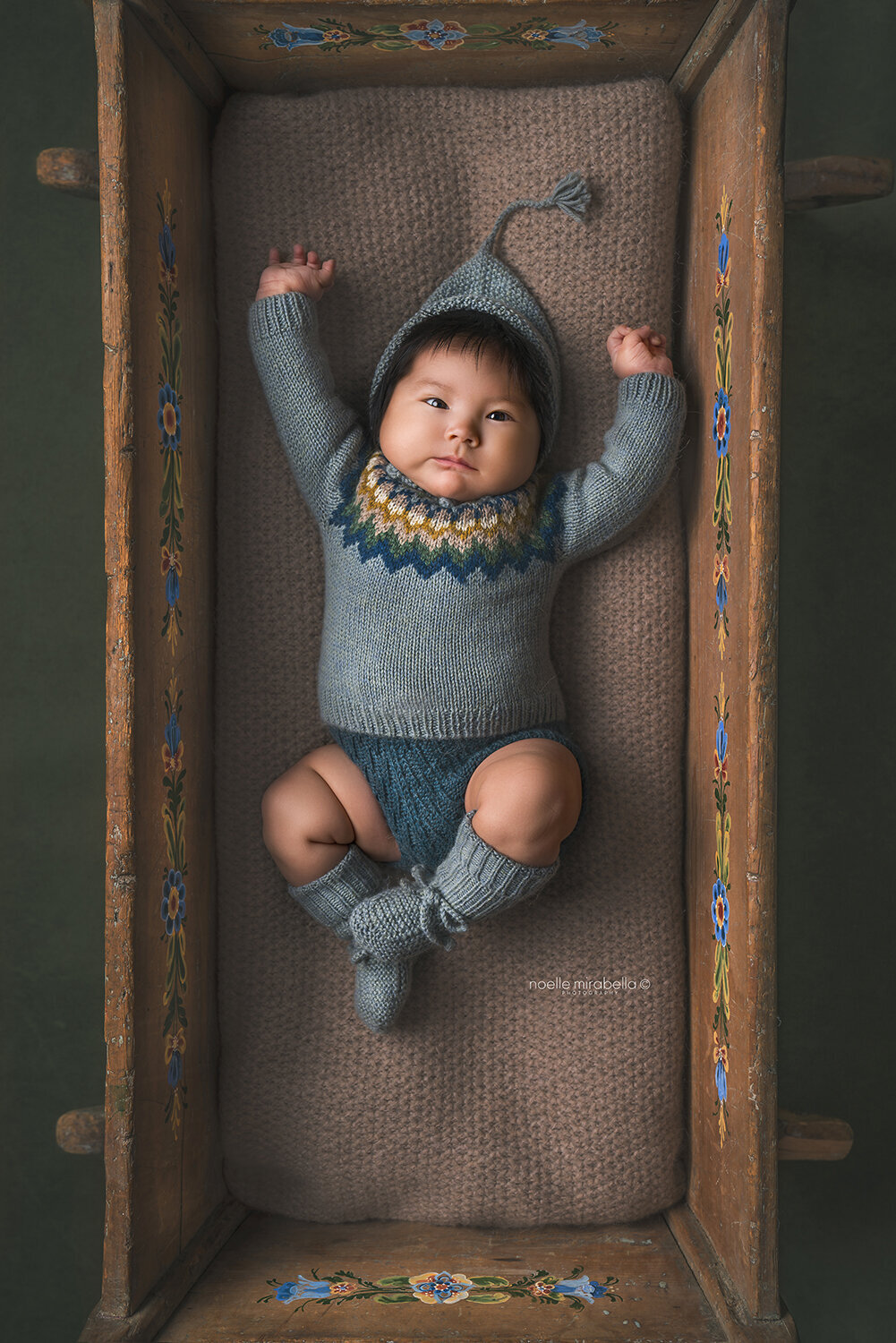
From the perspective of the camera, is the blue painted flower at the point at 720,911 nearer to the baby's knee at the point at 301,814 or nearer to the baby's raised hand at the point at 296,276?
the baby's knee at the point at 301,814

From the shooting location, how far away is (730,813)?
4.01 feet

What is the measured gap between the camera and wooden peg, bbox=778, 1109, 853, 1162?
1.25m

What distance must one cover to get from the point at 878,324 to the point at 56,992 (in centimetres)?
165

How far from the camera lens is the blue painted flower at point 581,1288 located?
124cm

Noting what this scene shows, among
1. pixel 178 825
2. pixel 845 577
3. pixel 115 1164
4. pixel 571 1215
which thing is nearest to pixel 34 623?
pixel 178 825

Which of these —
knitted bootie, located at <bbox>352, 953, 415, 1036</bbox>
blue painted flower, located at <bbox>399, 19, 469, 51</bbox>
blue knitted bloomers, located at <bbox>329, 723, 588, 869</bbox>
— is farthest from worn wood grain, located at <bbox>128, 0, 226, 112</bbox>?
knitted bootie, located at <bbox>352, 953, 415, 1036</bbox>

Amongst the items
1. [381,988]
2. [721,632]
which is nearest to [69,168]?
[721,632]

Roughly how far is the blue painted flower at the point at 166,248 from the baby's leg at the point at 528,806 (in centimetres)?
69

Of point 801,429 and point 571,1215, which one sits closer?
point 571,1215

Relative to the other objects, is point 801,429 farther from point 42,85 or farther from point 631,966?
point 42,85

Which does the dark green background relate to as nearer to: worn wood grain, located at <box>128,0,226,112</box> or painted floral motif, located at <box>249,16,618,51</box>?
worn wood grain, located at <box>128,0,226,112</box>

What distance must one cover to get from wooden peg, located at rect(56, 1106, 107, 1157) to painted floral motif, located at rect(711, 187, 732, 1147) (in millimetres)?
739

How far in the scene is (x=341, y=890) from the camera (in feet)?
4.31

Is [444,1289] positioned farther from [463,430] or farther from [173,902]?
[463,430]
